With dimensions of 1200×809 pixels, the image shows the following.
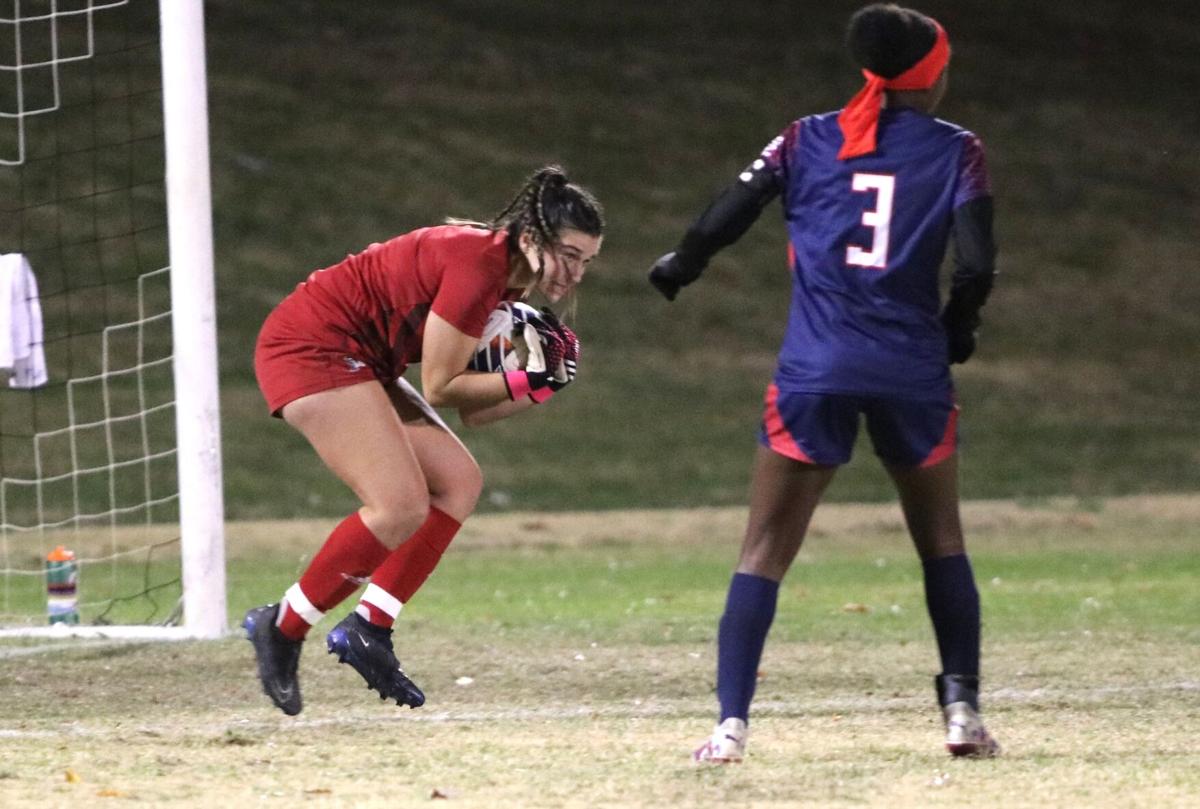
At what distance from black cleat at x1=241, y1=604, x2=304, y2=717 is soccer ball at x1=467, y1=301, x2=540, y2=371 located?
96 cm

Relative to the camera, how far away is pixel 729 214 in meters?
5.06

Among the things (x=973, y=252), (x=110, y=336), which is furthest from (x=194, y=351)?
(x=110, y=336)

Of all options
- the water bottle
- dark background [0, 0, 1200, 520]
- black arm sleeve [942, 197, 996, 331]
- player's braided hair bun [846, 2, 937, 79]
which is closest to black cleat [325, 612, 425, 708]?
black arm sleeve [942, 197, 996, 331]

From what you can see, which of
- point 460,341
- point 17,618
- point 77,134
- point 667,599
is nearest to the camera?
point 460,341

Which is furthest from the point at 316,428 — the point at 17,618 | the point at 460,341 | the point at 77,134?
the point at 77,134

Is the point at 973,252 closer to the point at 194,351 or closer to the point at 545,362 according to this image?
the point at 545,362

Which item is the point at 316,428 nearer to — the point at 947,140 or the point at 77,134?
the point at 947,140

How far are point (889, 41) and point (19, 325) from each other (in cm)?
507

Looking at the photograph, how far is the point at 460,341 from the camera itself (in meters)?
5.59

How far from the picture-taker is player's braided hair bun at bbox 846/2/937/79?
16.4ft

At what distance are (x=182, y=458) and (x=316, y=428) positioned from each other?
2992 mm

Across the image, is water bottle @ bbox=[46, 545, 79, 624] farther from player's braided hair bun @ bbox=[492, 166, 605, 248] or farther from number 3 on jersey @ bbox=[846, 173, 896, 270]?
number 3 on jersey @ bbox=[846, 173, 896, 270]

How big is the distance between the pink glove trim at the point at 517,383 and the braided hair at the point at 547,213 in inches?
13.3

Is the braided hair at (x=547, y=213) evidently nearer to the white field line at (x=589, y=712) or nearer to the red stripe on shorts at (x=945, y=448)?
the red stripe on shorts at (x=945, y=448)
